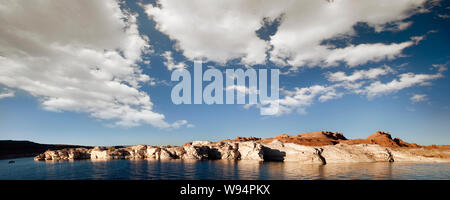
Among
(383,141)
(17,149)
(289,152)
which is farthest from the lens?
(17,149)

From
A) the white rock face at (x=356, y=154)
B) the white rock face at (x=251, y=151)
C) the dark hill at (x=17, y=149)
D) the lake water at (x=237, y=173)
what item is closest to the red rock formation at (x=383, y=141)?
the white rock face at (x=356, y=154)

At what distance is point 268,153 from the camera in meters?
64.8

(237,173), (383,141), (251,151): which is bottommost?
(251,151)

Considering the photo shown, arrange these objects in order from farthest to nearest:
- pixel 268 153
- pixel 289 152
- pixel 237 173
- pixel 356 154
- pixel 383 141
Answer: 1. pixel 383 141
2. pixel 268 153
3. pixel 289 152
4. pixel 356 154
5. pixel 237 173

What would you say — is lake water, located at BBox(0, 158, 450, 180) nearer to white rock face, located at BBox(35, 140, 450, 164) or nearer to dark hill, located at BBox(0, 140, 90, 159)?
white rock face, located at BBox(35, 140, 450, 164)

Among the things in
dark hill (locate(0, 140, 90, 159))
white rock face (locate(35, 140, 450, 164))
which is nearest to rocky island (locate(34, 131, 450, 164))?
white rock face (locate(35, 140, 450, 164))

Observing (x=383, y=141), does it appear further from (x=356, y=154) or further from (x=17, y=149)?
(x=17, y=149)

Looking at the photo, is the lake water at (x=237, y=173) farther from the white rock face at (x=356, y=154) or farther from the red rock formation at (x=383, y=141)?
the red rock formation at (x=383, y=141)

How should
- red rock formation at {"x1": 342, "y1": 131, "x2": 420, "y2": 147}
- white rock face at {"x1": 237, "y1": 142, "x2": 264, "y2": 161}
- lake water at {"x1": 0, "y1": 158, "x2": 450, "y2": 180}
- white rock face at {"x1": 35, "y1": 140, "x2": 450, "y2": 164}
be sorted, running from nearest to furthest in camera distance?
lake water at {"x1": 0, "y1": 158, "x2": 450, "y2": 180} → white rock face at {"x1": 35, "y1": 140, "x2": 450, "y2": 164} → white rock face at {"x1": 237, "y1": 142, "x2": 264, "y2": 161} → red rock formation at {"x1": 342, "y1": 131, "x2": 420, "y2": 147}

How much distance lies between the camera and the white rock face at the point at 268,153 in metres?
53.8

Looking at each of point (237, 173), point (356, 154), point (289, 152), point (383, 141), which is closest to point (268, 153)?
point (289, 152)

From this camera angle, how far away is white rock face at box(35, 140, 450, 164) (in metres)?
53.8
